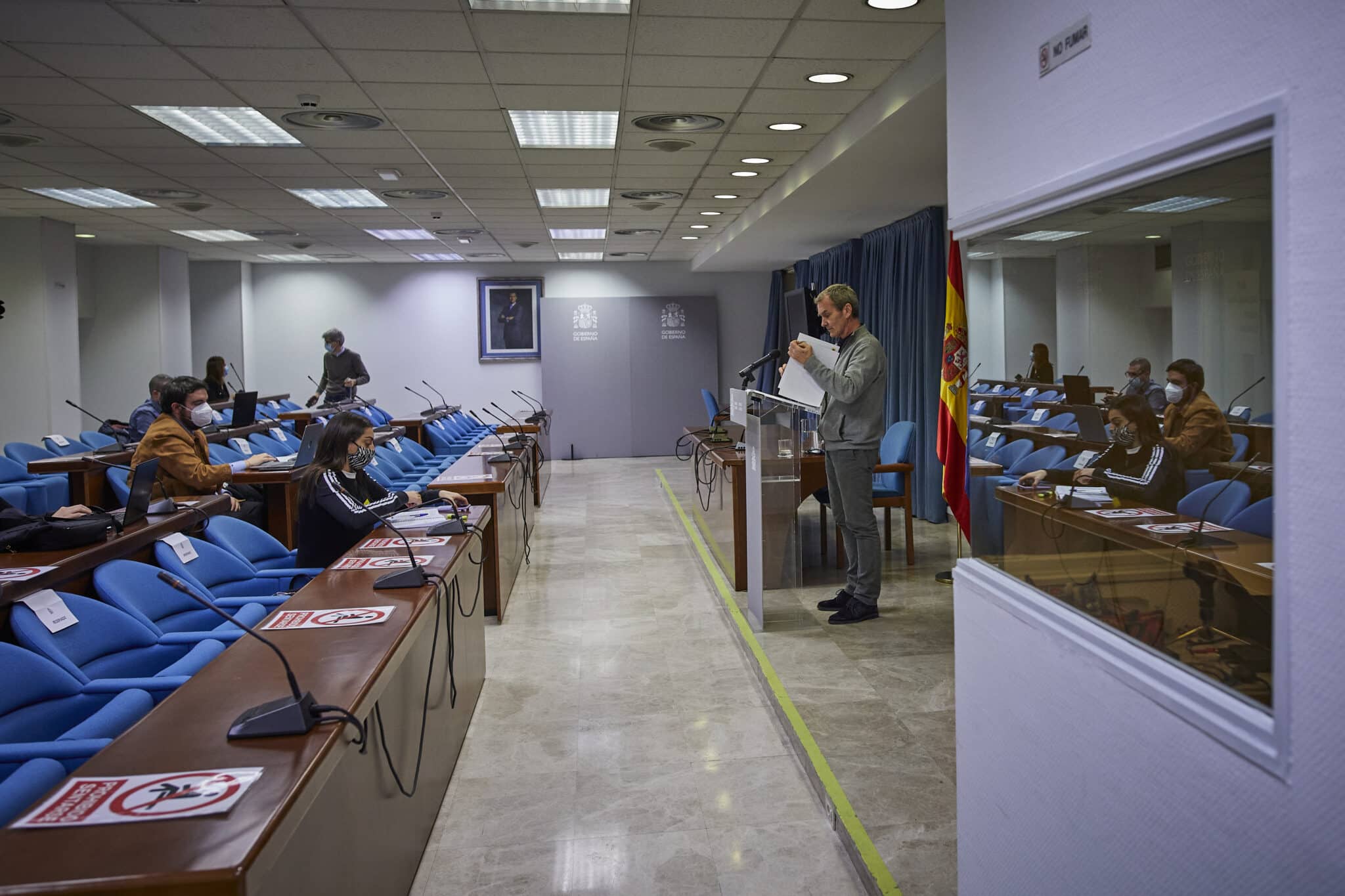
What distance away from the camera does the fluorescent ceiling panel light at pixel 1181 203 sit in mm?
1414

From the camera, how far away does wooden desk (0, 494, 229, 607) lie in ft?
9.29

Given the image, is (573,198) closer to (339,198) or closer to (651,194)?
(651,194)

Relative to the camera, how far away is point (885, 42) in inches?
170

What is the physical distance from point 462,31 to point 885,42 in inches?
72.0

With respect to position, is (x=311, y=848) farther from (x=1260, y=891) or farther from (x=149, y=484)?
(x=149, y=484)

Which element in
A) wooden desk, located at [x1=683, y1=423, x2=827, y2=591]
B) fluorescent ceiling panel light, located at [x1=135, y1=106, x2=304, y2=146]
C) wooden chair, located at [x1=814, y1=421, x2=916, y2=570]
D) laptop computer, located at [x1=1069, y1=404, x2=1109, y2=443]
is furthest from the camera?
wooden chair, located at [x1=814, y1=421, x2=916, y2=570]

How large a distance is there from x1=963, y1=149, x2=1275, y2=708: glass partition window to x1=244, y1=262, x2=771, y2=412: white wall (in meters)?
12.6

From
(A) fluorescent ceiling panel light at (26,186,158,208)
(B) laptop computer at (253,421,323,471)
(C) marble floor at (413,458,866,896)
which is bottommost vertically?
(C) marble floor at (413,458,866,896)

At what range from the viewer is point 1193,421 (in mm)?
1467

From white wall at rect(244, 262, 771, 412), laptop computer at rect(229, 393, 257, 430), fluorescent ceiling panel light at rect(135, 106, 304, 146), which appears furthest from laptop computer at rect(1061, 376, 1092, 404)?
white wall at rect(244, 262, 771, 412)

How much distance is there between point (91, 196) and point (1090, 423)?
9.11m

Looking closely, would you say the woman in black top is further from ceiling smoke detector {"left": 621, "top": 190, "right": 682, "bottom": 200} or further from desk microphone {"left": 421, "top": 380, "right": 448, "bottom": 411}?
desk microphone {"left": 421, "top": 380, "right": 448, "bottom": 411}

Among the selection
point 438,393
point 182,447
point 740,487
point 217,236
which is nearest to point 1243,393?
point 740,487

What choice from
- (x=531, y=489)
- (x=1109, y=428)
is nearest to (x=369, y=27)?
(x=1109, y=428)
